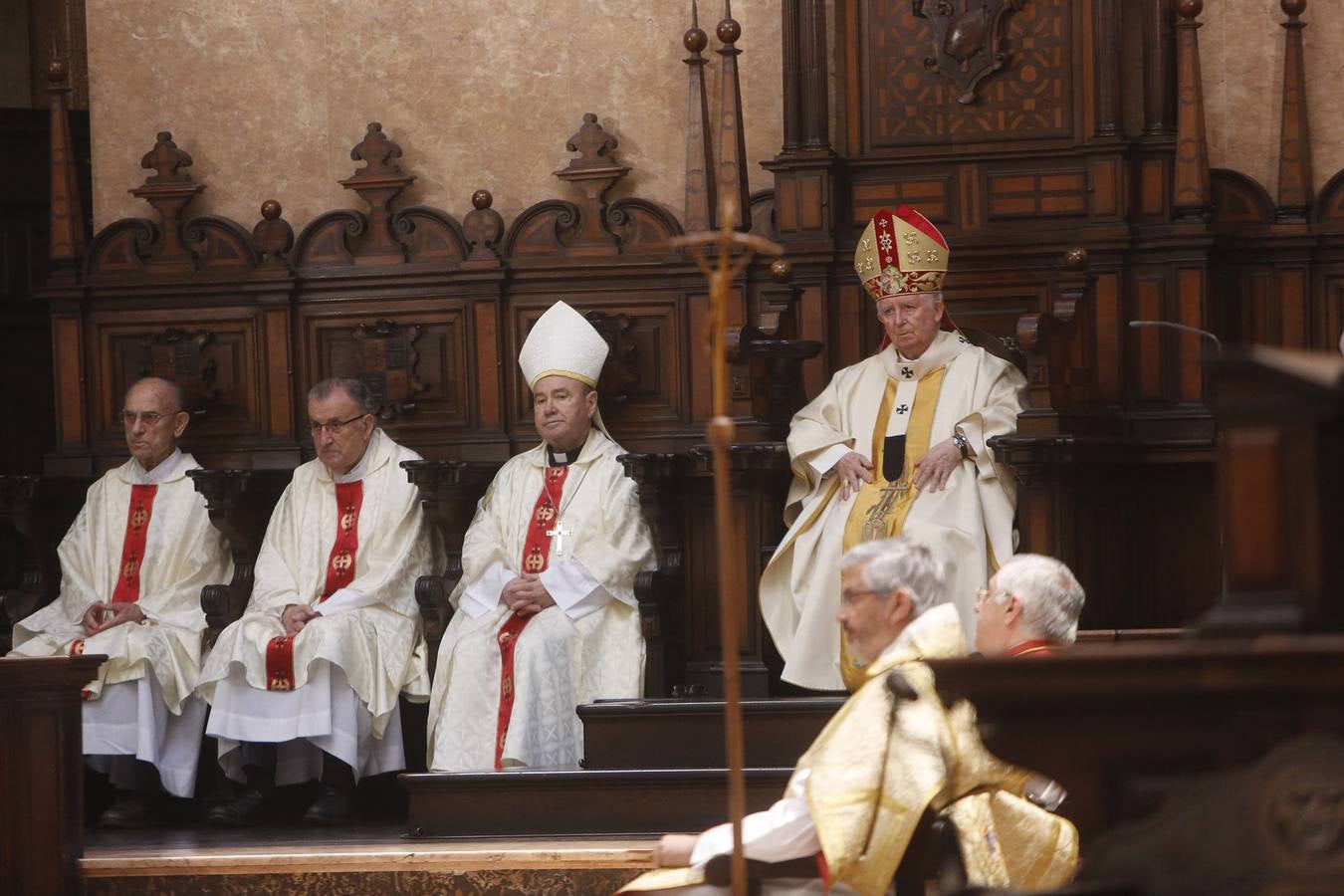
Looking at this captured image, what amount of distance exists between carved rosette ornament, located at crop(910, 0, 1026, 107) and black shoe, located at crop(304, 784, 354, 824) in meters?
3.50

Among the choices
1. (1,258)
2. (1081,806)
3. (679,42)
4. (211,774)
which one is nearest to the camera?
(1081,806)

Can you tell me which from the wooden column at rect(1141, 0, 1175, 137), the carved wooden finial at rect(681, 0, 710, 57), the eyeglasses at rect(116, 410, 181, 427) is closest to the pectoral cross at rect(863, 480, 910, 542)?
the wooden column at rect(1141, 0, 1175, 137)

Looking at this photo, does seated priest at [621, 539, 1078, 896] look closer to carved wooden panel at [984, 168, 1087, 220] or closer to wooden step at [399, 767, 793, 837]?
wooden step at [399, 767, 793, 837]

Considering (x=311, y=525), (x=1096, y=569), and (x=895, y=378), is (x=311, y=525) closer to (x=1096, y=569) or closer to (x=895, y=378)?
(x=895, y=378)

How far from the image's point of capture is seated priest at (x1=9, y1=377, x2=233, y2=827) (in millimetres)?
7559

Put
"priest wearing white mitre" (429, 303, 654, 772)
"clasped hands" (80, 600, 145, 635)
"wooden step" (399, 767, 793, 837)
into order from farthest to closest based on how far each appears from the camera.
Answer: "clasped hands" (80, 600, 145, 635) → "priest wearing white mitre" (429, 303, 654, 772) → "wooden step" (399, 767, 793, 837)

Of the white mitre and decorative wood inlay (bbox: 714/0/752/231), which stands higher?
decorative wood inlay (bbox: 714/0/752/231)

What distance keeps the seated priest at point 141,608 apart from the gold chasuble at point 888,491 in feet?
7.23

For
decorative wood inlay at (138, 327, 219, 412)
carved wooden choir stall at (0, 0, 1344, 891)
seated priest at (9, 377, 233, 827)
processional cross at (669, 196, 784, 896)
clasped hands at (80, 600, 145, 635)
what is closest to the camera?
processional cross at (669, 196, 784, 896)

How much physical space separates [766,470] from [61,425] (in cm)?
320

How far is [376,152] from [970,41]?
249 centimetres

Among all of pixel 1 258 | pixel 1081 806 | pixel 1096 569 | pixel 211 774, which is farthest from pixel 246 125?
pixel 1081 806

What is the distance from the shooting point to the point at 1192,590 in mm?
7738

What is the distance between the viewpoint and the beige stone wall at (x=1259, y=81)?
8102 millimetres
